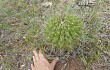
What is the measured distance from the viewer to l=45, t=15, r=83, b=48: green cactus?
2096 millimetres

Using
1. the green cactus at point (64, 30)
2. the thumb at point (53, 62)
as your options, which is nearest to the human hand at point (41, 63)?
the thumb at point (53, 62)

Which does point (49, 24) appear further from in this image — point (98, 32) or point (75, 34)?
point (98, 32)

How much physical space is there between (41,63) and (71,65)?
291mm

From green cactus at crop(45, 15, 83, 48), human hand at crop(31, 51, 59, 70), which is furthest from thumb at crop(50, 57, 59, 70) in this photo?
green cactus at crop(45, 15, 83, 48)

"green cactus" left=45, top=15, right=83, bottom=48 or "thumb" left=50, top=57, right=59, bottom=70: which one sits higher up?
"green cactus" left=45, top=15, right=83, bottom=48

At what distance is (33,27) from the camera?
2.59 m

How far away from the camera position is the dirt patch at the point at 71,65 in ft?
7.39

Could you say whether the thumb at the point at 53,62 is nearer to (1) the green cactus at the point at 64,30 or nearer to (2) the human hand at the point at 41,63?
(2) the human hand at the point at 41,63

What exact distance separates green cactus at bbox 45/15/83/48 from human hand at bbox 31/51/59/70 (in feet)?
0.60

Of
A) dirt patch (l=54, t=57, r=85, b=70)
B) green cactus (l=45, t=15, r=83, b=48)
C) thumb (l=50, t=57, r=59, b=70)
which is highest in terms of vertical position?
green cactus (l=45, t=15, r=83, b=48)

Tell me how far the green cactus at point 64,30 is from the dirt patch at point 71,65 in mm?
177

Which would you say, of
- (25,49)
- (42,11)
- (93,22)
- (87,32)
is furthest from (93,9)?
(25,49)

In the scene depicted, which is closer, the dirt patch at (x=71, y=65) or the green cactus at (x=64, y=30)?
the green cactus at (x=64, y=30)

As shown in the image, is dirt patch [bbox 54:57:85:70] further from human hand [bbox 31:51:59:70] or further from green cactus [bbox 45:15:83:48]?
green cactus [bbox 45:15:83:48]
